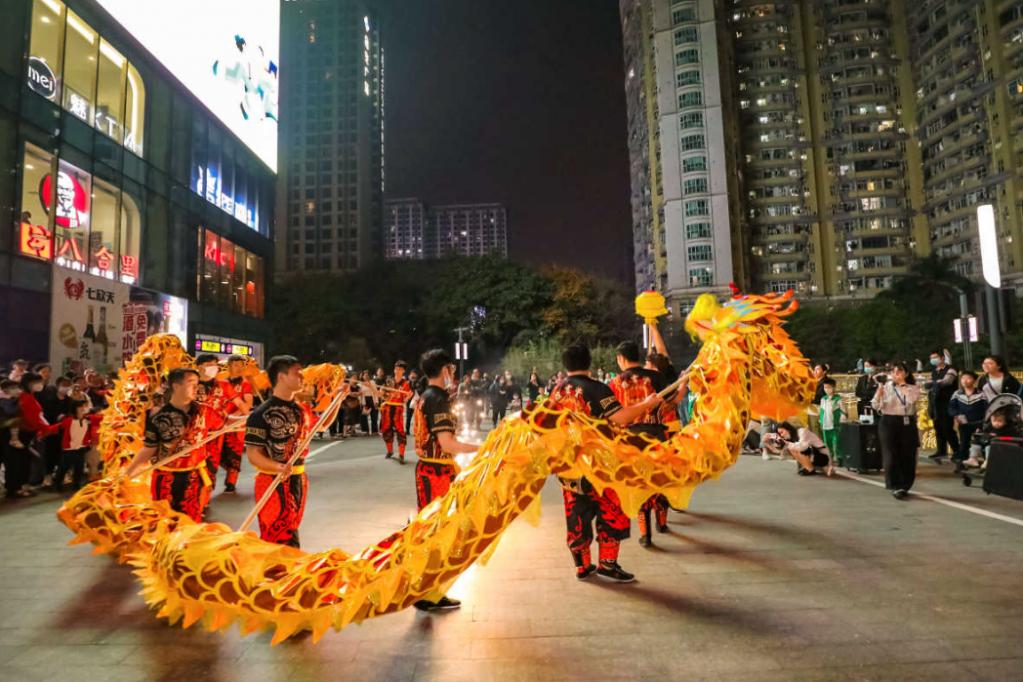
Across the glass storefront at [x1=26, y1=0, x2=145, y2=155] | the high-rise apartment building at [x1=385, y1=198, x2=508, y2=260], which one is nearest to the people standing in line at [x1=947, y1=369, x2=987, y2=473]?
the glass storefront at [x1=26, y1=0, x2=145, y2=155]

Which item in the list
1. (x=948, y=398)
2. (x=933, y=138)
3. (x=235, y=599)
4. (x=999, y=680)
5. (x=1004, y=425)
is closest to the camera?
(x=999, y=680)

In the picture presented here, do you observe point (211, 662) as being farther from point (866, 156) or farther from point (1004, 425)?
point (866, 156)

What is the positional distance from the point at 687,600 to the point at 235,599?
8.76ft

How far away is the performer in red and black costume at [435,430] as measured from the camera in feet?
12.8

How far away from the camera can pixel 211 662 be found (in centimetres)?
311

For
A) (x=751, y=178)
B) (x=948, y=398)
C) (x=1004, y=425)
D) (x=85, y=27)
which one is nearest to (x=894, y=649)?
(x=1004, y=425)

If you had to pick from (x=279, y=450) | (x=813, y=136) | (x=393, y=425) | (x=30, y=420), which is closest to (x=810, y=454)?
(x=393, y=425)

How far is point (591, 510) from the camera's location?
431 centimetres

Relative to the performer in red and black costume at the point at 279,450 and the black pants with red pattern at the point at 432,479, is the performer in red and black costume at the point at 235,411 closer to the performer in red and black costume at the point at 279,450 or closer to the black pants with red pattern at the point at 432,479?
the performer in red and black costume at the point at 279,450

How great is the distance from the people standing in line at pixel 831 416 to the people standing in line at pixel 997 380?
6.41 ft

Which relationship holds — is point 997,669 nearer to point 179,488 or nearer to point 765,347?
point 765,347

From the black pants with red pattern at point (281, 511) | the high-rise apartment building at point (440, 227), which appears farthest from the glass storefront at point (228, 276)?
the high-rise apartment building at point (440, 227)

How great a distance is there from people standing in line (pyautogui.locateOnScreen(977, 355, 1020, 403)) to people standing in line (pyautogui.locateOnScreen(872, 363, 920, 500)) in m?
1.67

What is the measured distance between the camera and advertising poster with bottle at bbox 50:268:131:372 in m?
13.0
